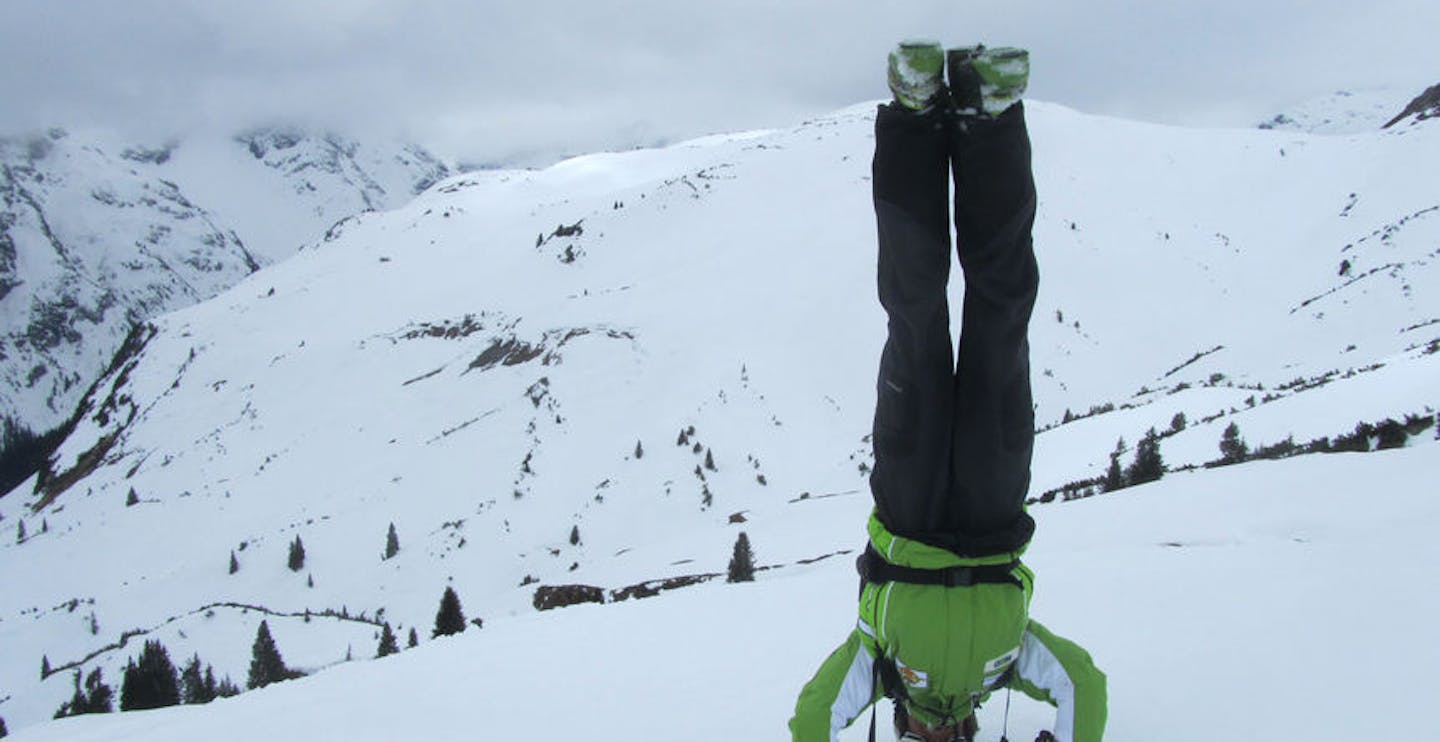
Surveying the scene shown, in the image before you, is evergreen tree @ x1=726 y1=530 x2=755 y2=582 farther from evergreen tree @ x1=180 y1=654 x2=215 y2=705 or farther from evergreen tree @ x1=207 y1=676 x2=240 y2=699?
evergreen tree @ x1=207 y1=676 x2=240 y2=699

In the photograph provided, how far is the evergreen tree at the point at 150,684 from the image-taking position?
975 inches

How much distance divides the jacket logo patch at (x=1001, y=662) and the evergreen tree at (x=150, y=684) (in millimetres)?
29269

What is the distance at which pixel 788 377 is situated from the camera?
45750 mm

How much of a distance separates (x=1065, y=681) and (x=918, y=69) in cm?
250

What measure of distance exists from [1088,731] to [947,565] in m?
0.88

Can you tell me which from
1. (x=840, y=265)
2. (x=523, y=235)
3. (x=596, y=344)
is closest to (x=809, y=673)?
(x=596, y=344)

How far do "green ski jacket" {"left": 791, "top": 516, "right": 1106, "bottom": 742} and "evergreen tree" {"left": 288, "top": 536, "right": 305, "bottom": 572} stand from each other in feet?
149

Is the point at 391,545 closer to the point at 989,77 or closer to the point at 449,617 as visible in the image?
the point at 449,617

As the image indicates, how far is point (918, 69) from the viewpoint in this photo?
9.16 feet

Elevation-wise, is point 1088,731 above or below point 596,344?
below

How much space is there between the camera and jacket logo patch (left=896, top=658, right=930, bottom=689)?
312cm

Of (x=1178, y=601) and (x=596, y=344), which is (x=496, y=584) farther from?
(x=1178, y=601)

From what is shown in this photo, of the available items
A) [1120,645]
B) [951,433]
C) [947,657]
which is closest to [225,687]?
[1120,645]

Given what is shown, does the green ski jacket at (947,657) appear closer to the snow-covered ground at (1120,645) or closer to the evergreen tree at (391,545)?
the snow-covered ground at (1120,645)
